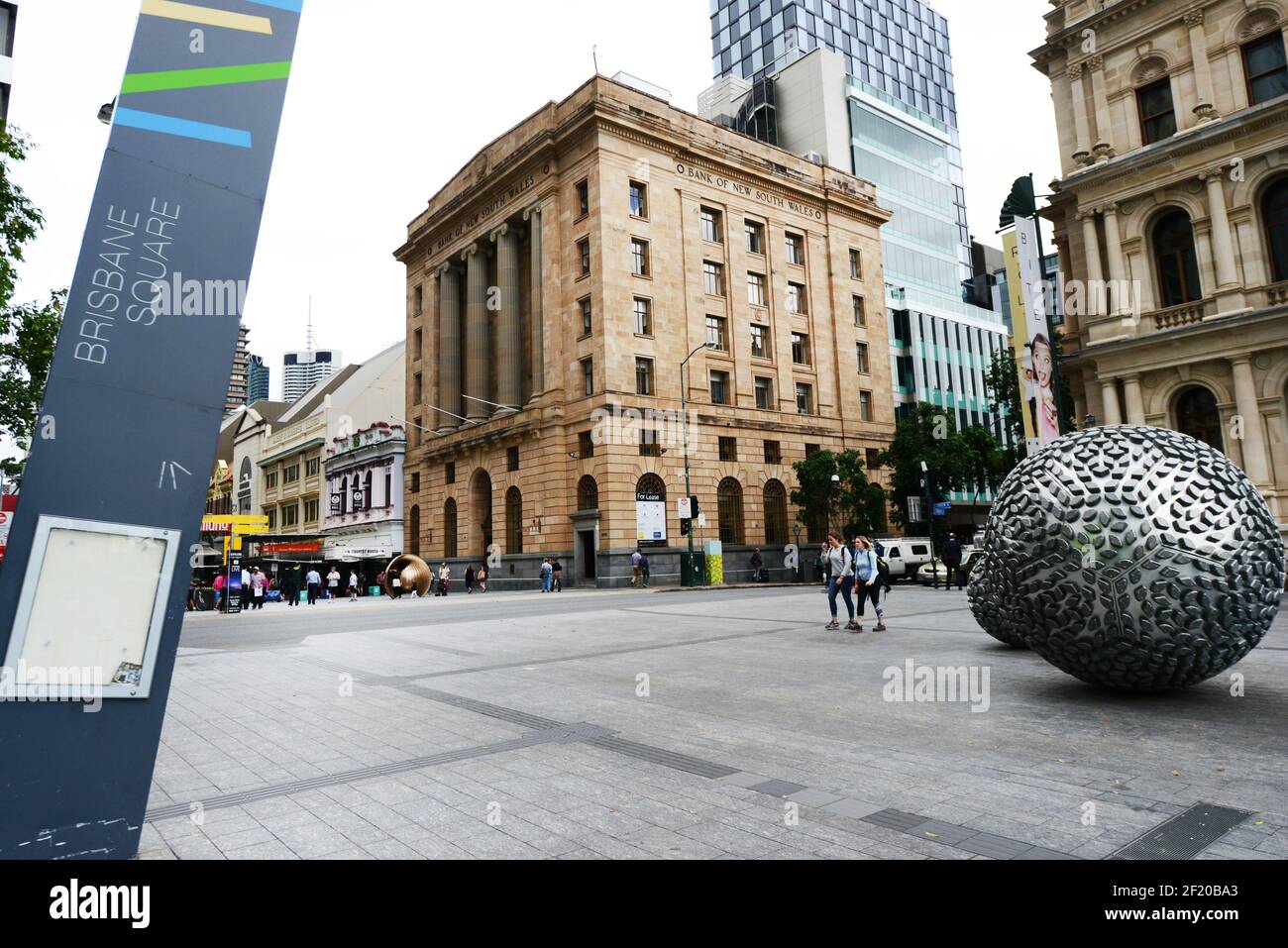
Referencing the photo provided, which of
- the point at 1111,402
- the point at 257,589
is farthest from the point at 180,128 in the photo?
the point at 257,589

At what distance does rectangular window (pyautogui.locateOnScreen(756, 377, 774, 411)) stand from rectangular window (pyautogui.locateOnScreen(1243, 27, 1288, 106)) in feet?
82.3

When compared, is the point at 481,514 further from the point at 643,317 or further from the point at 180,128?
the point at 180,128

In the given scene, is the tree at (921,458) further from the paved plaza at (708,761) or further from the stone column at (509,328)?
the paved plaza at (708,761)

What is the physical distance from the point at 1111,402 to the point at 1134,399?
0.82m

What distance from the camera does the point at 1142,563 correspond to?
647 centimetres

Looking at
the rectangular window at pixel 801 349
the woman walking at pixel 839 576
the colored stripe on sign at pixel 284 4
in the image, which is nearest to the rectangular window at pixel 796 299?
the rectangular window at pixel 801 349

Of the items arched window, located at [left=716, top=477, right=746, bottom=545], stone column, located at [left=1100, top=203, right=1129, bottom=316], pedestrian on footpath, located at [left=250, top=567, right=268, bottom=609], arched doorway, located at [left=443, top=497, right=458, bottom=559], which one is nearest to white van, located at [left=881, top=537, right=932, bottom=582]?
arched window, located at [left=716, top=477, right=746, bottom=545]

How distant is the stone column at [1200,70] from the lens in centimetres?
2666

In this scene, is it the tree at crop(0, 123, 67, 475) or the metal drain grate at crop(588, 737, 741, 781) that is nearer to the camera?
the metal drain grate at crop(588, 737, 741, 781)

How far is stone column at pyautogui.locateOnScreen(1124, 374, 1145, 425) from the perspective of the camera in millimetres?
27984

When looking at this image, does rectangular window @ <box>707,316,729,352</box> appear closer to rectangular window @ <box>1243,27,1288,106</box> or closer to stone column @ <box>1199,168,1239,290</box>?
stone column @ <box>1199,168,1239,290</box>

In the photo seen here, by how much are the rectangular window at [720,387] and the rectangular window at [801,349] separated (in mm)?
6151
